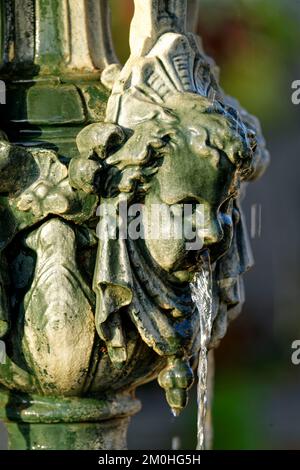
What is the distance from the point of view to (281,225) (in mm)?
6887

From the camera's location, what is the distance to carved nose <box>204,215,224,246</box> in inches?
89.0

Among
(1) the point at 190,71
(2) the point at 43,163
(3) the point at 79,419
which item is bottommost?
(3) the point at 79,419

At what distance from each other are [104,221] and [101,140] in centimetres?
15

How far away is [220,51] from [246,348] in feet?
5.24

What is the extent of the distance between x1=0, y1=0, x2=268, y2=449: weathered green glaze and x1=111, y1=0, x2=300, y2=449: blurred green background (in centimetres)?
355

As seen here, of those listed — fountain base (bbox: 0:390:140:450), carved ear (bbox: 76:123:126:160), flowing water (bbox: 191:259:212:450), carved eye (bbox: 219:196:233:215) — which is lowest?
fountain base (bbox: 0:390:140:450)

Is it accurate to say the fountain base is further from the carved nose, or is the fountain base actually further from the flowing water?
the carved nose

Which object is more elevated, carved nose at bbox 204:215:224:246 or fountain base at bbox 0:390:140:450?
carved nose at bbox 204:215:224:246

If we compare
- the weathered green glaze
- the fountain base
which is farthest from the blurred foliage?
the fountain base

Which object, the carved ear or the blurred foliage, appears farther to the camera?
the blurred foliage

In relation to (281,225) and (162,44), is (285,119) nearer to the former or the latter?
(281,225)

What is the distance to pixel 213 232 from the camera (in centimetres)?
226

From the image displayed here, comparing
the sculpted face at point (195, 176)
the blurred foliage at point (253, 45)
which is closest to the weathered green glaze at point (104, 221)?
the sculpted face at point (195, 176)

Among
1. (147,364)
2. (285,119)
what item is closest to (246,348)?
(285,119)
